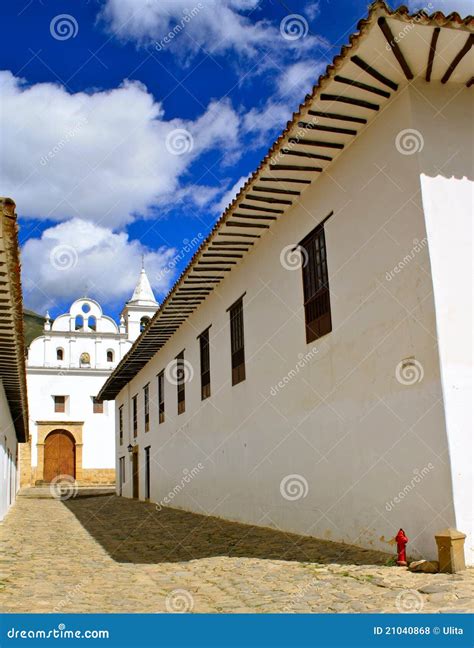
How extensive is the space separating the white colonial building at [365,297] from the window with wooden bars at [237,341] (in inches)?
2.4

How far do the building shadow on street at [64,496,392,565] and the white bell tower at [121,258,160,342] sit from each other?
2302 centimetres

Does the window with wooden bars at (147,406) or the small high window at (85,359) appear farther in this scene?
the small high window at (85,359)

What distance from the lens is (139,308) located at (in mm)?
36969

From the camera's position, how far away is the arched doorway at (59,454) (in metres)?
34.2

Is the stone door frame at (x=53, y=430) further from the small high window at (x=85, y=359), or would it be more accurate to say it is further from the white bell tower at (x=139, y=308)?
the white bell tower at (x=139, y=308)

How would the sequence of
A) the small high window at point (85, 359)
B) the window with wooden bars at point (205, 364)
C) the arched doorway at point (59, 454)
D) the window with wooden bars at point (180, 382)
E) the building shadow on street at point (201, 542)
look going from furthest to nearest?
the small high window at point (85, 359), the arched doorway at point (59, 454), the window with wooden bars at point (180, 382), the window with wooden bars at point (205, 364), the building shadow on street at point (201, 542)

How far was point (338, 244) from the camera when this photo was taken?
7.79 m

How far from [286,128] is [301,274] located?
7.93 ft

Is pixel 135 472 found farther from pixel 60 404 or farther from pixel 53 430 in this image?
pixel 60 404

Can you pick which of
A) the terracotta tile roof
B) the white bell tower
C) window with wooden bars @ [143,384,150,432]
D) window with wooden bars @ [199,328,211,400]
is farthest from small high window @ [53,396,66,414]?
window with wooden bars @ [199,328,211,400]

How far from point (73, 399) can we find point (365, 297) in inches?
1175

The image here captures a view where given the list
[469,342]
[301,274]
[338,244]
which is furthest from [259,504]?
[469,342]

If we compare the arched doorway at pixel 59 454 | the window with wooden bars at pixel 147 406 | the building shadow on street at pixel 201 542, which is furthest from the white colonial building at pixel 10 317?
the arched doorway at pixel 59 454

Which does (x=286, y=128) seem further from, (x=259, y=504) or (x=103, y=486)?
(x=103, y=486)
